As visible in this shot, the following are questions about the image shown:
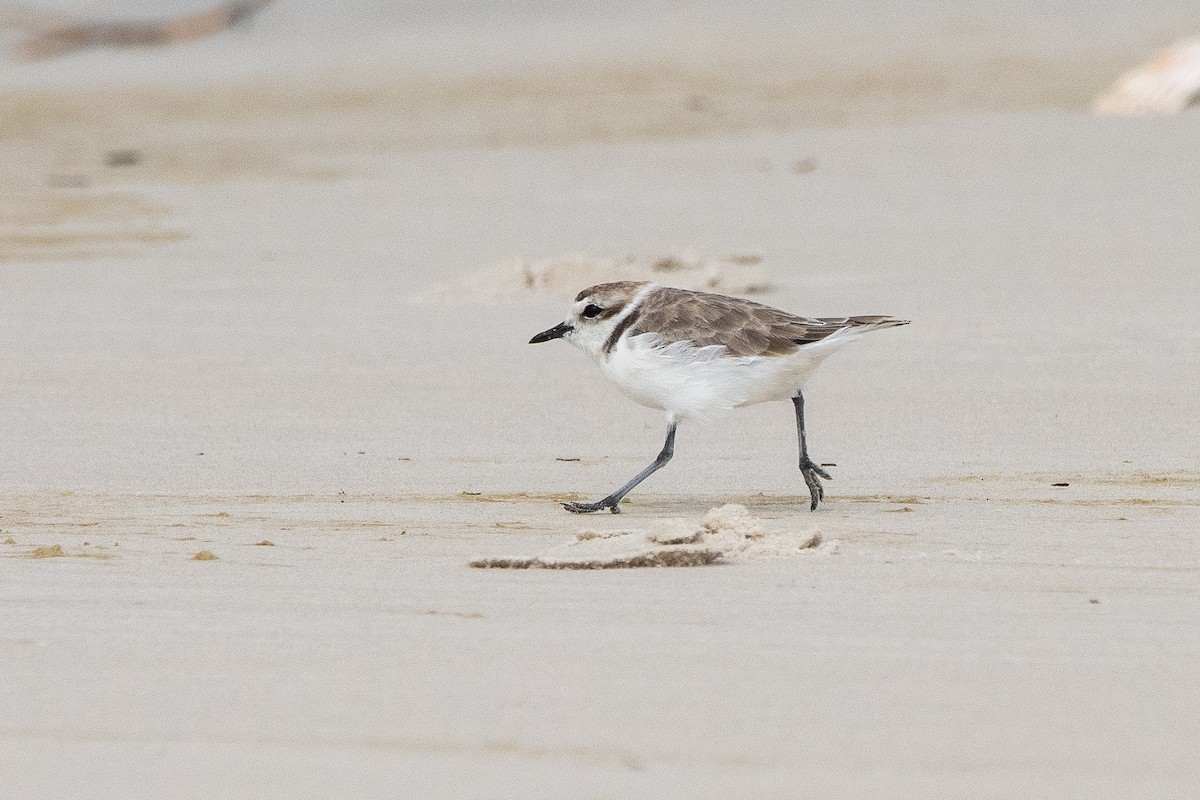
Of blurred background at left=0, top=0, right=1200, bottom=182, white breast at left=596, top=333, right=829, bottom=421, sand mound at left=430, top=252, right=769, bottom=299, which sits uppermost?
white breast at left=596, top=333, right=829, bottom=421

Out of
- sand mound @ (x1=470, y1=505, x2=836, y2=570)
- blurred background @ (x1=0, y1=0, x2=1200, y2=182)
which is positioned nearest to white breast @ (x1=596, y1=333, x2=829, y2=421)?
sand mound @ (x1=470, y1=505, x2=836, y2=570)

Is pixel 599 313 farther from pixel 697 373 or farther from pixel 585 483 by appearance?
pixel 585 483

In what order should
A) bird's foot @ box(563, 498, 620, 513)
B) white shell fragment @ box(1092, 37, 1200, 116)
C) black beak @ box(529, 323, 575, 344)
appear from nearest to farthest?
bird's foot @ box(563, 498, 620, 513)
black beak @ box(529, 323, 575, 344)
white shell fragment @ box(1092, 37, 1200, 116)

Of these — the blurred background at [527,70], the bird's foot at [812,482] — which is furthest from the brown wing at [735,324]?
the blurred background at [527,70]

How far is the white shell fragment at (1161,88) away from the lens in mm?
16188

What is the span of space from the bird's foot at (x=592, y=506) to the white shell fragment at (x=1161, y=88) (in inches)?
461

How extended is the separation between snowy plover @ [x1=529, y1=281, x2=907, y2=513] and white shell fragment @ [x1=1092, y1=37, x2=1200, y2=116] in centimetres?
1124

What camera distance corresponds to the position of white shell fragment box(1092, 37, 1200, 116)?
1619 centimetres

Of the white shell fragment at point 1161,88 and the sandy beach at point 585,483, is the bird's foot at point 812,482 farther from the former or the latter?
the white shell fragment at point 1161,88

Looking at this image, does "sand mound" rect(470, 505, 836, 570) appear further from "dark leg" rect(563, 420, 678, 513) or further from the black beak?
the black beak

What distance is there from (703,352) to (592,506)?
2.03 ft

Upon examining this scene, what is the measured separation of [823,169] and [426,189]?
325 cm

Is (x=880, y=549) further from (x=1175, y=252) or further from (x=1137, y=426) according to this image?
(x=1175, y=252)

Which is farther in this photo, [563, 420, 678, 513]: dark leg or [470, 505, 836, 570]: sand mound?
[563, 420, 678, 513]: dark leg
